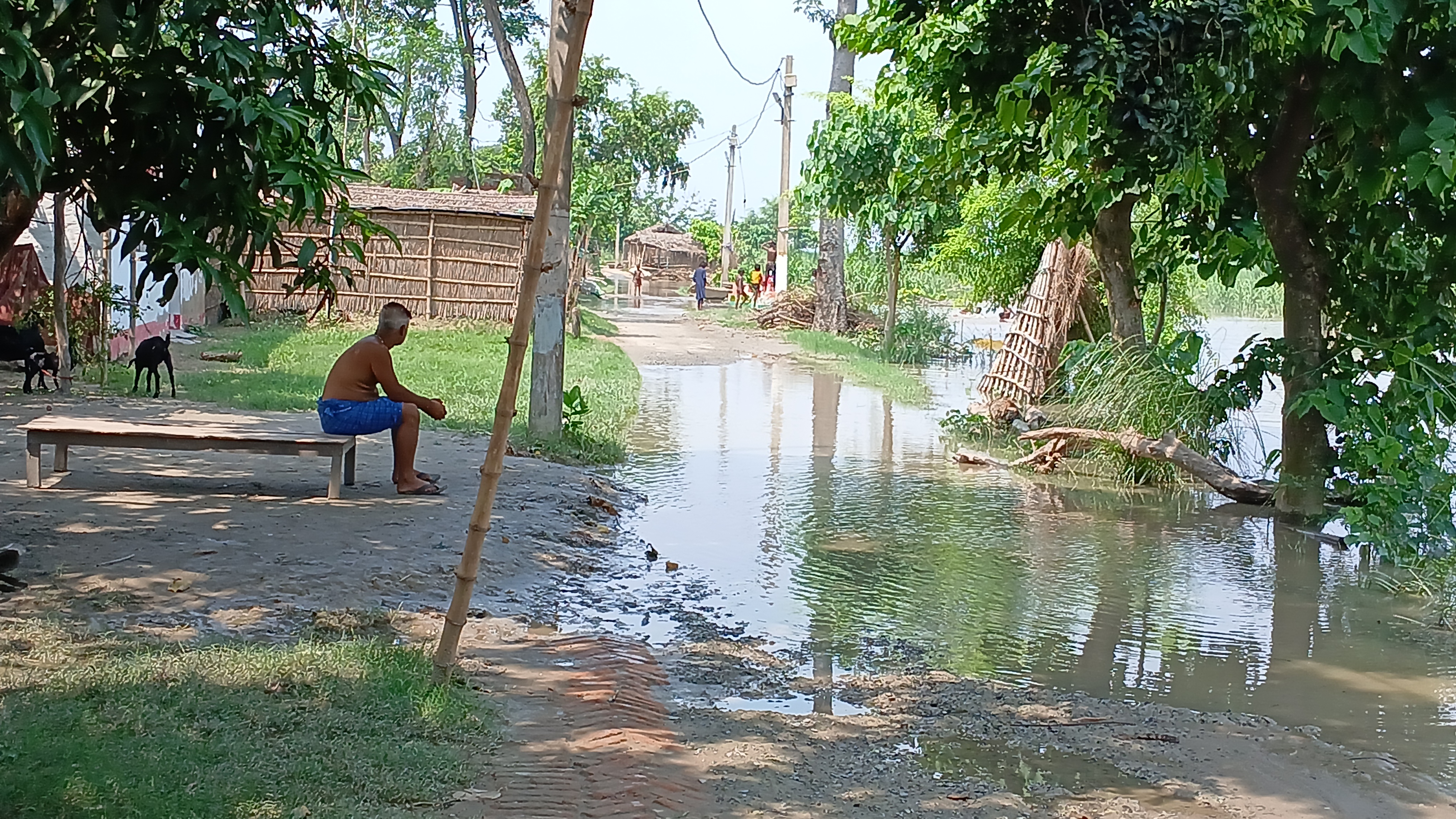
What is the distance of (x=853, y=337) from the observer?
29578mm

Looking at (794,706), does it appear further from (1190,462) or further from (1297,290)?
(1190,462)

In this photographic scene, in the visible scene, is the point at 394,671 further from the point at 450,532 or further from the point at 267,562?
the point at 450,532

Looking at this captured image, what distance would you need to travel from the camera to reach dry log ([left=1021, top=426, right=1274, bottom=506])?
11602 mm

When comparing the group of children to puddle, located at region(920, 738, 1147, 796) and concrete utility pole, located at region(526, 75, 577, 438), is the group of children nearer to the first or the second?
concrete utility pole, located at region(526, 75, 577, 438)

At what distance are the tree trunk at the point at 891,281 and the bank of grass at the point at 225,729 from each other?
19.1 metres

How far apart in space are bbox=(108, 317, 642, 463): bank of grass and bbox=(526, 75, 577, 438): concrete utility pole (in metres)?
0.22

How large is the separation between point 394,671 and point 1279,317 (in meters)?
37.0

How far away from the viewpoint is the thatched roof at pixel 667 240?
61469 millimetres

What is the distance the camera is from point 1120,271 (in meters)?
13.5

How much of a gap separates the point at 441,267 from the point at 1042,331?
1351 centimetres

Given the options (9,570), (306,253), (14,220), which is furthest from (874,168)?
(306,253)

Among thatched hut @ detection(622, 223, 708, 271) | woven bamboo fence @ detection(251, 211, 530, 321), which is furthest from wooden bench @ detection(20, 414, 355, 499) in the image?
thatched hut @ detection(622, 223, 708, 271)

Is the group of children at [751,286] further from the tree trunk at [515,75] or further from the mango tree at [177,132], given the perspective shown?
the mango tree at [177,132]

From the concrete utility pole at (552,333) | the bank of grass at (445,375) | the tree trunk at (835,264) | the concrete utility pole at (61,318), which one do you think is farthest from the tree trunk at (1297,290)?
the tree trunk at (835,264)
